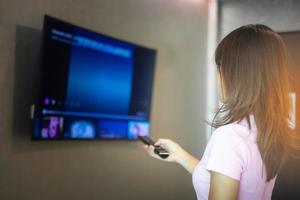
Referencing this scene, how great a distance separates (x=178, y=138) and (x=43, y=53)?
1572 millimetres

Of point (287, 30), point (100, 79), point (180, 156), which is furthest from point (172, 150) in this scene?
point (287, 30)

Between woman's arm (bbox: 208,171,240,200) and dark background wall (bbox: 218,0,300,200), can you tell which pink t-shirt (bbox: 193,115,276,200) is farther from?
dark background wall (bbox: 218,0,300,200)

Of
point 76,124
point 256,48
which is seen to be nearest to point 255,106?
point 256,48

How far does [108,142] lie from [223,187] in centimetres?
150

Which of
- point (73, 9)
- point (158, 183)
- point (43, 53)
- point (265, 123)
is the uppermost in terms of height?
point (73, 9)

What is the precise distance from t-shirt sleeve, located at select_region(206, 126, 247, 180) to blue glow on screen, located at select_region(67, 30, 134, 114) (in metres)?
1.11

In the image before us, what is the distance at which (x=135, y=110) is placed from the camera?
2416 millimetres

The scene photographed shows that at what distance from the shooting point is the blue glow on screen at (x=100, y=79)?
197 cm

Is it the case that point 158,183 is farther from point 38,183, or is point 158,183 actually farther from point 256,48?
point 256,48

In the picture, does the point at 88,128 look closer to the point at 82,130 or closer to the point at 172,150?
the point at 82,130

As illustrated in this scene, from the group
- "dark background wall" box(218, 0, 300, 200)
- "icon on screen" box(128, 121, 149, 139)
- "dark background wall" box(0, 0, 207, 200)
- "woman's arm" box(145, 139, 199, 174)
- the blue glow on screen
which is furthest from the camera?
"dark background wall" box(218, 0, 300, 200)

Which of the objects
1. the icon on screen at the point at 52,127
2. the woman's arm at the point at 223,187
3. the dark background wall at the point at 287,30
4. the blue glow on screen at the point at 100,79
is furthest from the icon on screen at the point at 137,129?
the woman's arm at the point at 223,187

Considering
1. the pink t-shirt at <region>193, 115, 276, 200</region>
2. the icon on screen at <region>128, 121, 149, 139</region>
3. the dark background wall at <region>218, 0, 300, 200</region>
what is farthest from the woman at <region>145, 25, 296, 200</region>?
the dark background wall at <region>218, 0, 300, 200</region>

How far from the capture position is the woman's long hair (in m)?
0.99
